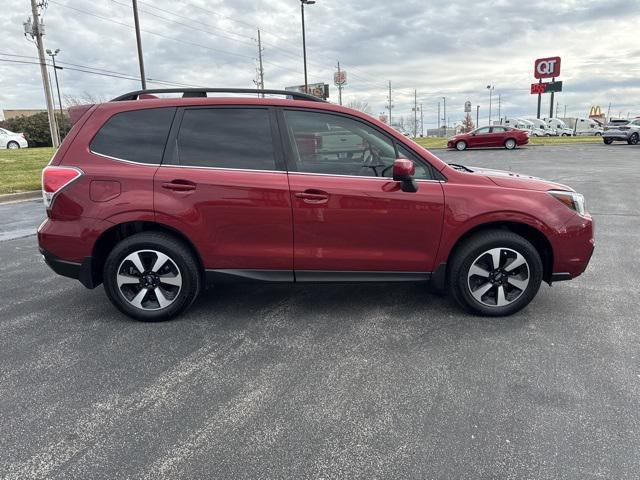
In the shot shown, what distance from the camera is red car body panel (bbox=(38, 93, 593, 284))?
3605mm

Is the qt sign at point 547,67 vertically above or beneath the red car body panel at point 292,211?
above

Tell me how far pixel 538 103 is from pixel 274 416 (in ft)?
196

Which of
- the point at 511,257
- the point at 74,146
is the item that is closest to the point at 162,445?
→ the point at 74,146

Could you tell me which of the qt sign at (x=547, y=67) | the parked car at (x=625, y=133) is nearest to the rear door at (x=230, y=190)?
the parked car at (x=625, y=133)

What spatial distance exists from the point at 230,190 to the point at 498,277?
2283 millimetres

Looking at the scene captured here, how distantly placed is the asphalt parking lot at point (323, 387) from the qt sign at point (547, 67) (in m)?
53.1

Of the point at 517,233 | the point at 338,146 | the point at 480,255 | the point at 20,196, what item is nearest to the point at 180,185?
the point at 338,146

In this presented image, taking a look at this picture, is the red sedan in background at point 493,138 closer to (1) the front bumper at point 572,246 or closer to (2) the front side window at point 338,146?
(1) the front bumper at point 572,246

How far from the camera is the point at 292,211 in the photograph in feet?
11.9

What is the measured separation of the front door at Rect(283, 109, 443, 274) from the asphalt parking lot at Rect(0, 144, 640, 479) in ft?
1.76

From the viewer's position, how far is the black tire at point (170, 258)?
3699 mm

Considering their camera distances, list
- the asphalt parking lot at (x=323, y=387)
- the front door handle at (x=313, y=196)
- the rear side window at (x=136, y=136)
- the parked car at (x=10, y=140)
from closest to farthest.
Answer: the asphalt parking lot at (x=323, y=387), the front door handle at (x=313, y=196), the rear side window at (x=136, y=136), the parked car at (x=10, y=140)

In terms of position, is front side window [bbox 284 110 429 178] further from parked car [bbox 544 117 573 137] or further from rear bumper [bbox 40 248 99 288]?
parked car [bbox 544 117 573 137]

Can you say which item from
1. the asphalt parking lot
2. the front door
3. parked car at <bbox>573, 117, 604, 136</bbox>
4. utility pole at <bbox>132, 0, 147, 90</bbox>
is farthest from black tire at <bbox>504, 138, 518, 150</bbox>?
parked car at <bbox>573, 117, 604, 136</bbox>
